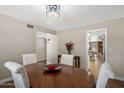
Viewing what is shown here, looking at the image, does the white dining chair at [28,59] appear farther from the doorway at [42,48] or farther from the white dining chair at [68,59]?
the doorway at [42,48]

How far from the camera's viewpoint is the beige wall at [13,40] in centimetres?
319

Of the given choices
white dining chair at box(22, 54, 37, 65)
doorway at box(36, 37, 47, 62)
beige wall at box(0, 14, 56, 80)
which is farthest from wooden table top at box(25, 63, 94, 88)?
doorway at box(36, 37, 47, 62)

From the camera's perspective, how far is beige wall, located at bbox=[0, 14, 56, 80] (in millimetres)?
3186

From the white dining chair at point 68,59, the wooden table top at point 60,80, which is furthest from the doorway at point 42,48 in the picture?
the wooden table top at point 60,80

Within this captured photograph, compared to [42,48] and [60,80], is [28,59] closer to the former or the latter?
[60,80]

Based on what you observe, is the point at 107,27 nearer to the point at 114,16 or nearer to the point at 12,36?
the point at 114,16

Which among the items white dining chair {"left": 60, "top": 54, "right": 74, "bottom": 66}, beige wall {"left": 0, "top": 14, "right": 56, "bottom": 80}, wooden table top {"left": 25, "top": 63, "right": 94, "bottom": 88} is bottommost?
wooden table top {"left": 25, "top": 63, "right": 94, "bottom": 88}

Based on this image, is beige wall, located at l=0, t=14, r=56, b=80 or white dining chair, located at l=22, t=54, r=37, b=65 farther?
beige wall, located at l=0, t=14, r=56, b=80

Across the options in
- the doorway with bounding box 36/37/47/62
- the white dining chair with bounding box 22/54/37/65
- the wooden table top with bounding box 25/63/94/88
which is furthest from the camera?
the doorway with bounding box 36/37/47/62

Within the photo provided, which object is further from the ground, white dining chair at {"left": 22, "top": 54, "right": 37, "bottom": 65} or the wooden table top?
white dining chair at {"left": 22, "top": 54, "right": 37, "bottom": 65}

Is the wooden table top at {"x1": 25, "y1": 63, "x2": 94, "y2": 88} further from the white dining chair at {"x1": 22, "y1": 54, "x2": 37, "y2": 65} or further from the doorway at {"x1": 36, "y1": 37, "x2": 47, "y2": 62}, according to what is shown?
the doorway at {"x1": 36, "y1": 37, "x2": 47, "y2": 62}

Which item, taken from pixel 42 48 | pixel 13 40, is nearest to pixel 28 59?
pixel 13 40
